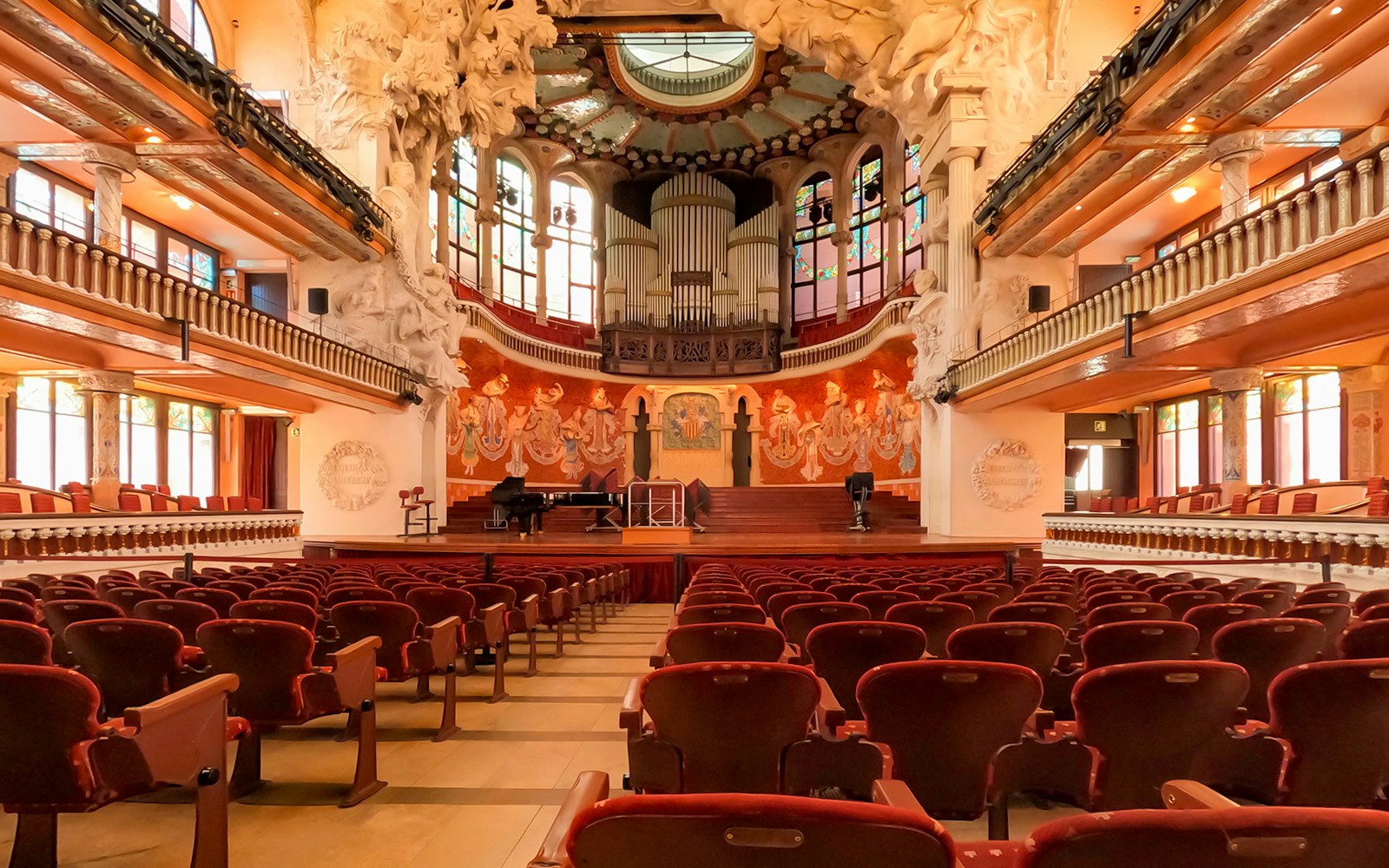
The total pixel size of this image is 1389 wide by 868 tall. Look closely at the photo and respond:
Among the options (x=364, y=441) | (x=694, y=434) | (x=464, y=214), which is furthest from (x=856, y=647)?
(x=694, y=434)

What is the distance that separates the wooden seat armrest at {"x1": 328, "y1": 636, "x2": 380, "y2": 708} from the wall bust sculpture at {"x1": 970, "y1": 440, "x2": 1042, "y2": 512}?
15497mm

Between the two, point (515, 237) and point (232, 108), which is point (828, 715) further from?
point (515, 237)

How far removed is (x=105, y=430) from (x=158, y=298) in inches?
99.9

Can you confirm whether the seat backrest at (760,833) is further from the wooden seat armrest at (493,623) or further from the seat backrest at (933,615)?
the wooden seat armrest at (493,623)

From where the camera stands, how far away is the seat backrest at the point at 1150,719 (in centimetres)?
242

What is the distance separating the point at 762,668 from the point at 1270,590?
4.23 metres

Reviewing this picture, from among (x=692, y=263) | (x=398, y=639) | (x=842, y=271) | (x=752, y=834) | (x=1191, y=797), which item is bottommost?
(x=398, y=639)

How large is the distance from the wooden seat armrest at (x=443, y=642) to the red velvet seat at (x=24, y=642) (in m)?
1.77

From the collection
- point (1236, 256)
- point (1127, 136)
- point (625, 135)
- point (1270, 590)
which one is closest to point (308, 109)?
point (625, 135)

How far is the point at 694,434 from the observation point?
28250 mm

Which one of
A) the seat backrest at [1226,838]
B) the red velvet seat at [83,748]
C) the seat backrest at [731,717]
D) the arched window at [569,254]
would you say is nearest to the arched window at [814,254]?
the arched window at [569,254]

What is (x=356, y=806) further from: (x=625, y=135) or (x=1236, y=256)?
(x=625, y=135)

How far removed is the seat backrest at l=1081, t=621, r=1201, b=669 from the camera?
329 centimetres

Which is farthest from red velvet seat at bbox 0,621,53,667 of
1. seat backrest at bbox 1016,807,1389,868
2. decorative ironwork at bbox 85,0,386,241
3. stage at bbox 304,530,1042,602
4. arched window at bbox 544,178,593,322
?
arched window at bbox 544,178,593,322
